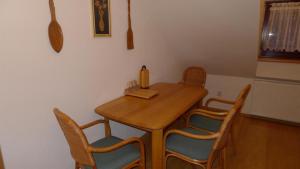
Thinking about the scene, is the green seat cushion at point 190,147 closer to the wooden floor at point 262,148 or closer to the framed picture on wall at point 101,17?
the wooden floor at point 262,148

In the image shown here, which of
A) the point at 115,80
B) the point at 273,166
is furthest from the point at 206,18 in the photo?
the point at 273,166

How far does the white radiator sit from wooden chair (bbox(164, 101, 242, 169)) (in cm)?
186

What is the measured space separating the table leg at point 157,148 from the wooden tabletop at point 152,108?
0.06 m

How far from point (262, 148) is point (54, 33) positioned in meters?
2.63

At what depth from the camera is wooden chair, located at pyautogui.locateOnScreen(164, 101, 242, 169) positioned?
4.64 ft

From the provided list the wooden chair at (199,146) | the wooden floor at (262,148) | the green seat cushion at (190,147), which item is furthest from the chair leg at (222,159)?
the wooden floor at (262,148)

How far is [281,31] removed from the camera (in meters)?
2.92

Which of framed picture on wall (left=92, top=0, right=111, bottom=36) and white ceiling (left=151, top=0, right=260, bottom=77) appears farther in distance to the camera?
white ceiling (left=151, top=0, right=260, bottom=77)

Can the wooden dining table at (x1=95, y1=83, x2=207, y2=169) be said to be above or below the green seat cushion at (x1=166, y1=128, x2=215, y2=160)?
above

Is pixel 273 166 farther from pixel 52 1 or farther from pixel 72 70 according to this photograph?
pixel 52 1

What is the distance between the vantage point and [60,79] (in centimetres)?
158

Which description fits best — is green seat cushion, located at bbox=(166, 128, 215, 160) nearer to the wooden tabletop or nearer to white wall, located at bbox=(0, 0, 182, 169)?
the wooden tabletop

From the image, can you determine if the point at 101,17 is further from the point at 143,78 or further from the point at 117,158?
the point at 117,158

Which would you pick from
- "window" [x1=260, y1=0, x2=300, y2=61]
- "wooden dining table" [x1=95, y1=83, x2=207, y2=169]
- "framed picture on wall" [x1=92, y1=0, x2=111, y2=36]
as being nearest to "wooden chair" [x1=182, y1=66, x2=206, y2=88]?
"wooden dining table" [x1=95, y1=83, x2=207, y2=169]
